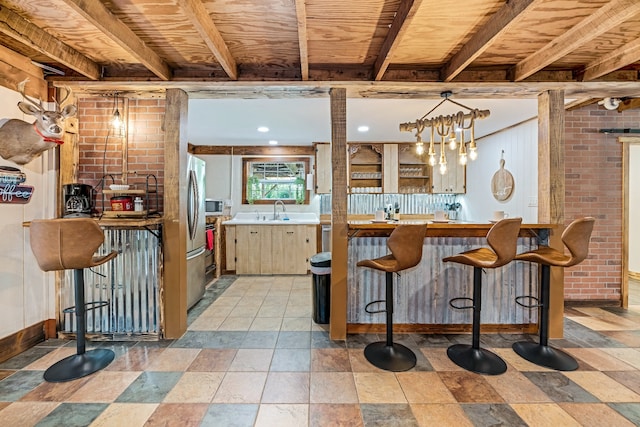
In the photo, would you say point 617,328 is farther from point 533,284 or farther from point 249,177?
point 249,177

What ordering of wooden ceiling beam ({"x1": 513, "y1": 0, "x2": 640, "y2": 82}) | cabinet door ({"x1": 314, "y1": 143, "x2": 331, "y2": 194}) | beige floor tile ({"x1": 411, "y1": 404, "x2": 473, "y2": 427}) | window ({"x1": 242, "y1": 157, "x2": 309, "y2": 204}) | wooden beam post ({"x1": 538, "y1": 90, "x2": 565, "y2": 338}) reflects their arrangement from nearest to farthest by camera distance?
beige floor tile ({"x1": 411, "y1": 404, "x2": 473, "y2": 427}), wooden ceiling beam ({"x1": 513, "y1": 0, "x2": 640, "y2": 82}), wooden beam post ({"x1": 538, "y1": 90, "x2": 565, "y2": 338}), cabinet door ({"x1": 314, "y1": 143, "x2": 331, "y2": 194}), window ({"x1": 242, "y1": 157, "x2": 309, "y2": 204})

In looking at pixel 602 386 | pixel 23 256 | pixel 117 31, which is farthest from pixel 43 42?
pixel 602 386

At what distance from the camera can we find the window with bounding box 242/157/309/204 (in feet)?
18.8

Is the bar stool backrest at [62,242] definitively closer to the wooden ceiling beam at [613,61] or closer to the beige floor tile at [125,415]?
the beige floor tile at [125,415]

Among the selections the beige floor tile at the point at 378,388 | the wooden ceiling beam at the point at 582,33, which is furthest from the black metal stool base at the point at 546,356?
the wooden ceiling beam at the point at 582,33

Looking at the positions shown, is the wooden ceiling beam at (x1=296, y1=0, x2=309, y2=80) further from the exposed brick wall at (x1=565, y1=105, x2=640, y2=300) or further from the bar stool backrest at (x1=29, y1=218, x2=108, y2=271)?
the exposed brick wall at (x1=565, y1=105, x2=640, y2=300)

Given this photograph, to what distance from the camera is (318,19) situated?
2002 millimetres

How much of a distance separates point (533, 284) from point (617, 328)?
1.01m

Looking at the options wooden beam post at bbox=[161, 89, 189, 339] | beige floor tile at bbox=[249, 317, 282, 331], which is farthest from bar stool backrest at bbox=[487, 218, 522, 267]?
wooden beam post at bbox=[161, 89, 189, 339]

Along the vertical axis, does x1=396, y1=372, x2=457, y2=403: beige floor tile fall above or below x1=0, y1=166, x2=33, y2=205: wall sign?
below

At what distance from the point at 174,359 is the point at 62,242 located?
1.18 metres

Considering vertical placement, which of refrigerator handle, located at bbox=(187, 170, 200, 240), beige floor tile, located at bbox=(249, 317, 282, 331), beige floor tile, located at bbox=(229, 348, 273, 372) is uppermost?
refrigerator handle, located at bbox=(187, 170, 200, 240)

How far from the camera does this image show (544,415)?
1.74 metres

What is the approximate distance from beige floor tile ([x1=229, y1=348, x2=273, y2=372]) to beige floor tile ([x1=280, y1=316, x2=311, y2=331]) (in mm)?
470
